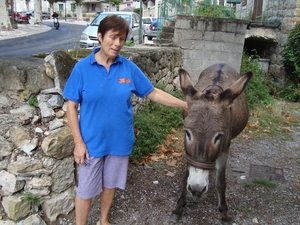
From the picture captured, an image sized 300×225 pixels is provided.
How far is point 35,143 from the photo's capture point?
2791 mm

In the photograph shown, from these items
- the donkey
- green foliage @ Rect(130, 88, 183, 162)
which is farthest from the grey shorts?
green foliage @ Rect(130, 88, 183, 162)

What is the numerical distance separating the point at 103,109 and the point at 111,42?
20.6 inches

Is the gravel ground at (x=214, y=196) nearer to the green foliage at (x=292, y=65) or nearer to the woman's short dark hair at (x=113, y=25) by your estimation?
the woman's short dark hair at (x=113, y=25)

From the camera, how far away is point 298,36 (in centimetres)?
805

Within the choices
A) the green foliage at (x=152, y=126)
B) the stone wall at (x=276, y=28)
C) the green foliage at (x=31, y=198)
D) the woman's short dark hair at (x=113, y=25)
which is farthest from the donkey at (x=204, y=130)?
the stone wall at (x=276, y=28)

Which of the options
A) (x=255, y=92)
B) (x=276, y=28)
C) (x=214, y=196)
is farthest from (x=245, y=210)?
(x=276, y=28)

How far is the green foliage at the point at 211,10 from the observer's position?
833 centimetres

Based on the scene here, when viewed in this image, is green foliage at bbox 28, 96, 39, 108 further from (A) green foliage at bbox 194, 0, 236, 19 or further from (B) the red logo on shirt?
(A) green foliage at bbox 194, 0, 236, 19

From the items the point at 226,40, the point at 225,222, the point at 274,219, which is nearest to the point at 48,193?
the point at 225,222

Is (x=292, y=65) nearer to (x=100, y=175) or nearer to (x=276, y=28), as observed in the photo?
(x=276, y=28)

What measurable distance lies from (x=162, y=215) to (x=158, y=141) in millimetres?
1548

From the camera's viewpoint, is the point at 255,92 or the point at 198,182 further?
the point at 255,92

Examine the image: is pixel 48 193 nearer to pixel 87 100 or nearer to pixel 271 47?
pixel 87 100

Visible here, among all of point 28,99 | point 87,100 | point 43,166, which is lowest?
point 43,166
